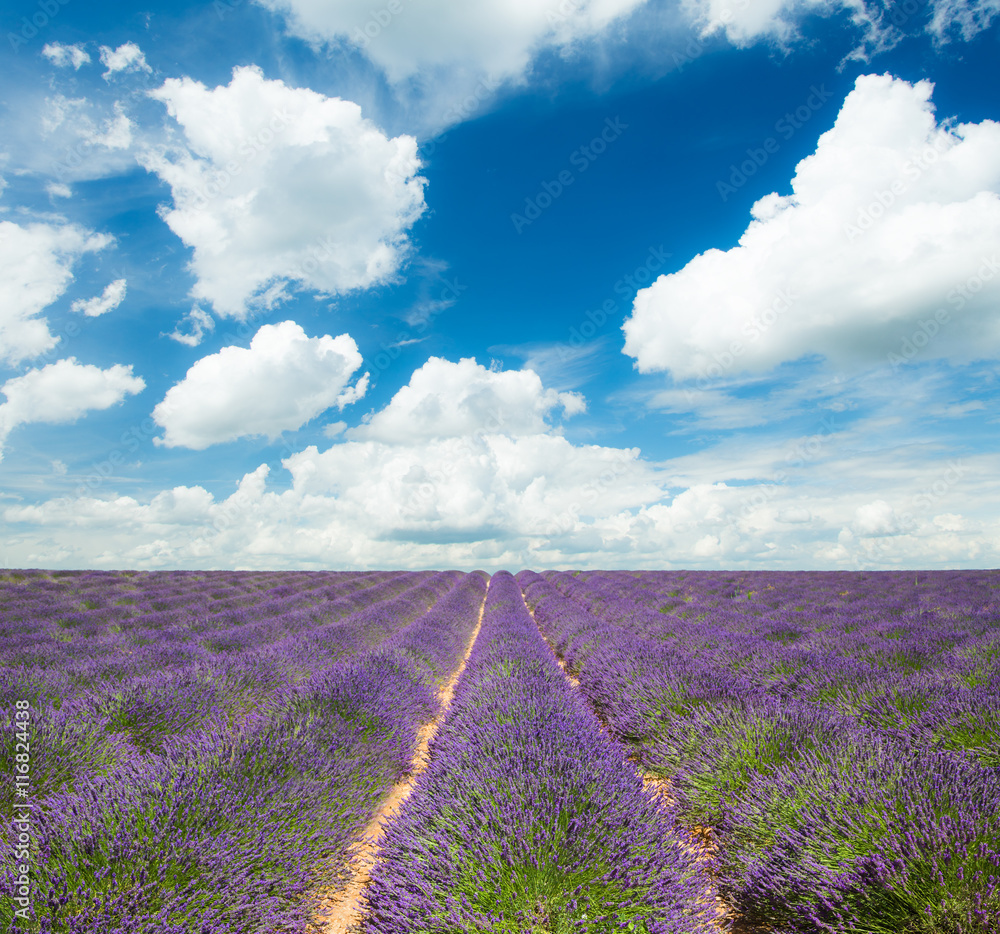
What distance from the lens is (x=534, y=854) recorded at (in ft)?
6.51

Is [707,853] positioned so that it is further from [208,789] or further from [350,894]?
[208,789]

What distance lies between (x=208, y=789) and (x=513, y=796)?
1479mm

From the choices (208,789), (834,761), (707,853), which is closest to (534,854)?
(707,853)

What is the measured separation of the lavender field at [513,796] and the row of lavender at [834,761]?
2 centimetres

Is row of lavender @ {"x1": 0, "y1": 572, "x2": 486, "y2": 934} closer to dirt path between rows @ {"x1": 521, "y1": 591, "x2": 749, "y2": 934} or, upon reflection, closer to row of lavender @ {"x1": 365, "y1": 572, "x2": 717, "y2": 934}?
row of lavender @ {"x1": 365, "y1": 572, "x2": 717, "y2": 934}

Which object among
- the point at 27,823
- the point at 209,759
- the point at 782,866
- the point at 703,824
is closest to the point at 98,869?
the point at 27,823

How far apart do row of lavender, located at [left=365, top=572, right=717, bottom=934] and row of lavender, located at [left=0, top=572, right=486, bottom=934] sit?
50 cm

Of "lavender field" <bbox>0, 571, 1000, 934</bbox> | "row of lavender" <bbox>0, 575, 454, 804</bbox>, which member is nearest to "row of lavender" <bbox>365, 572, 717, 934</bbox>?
"lavender field" <bbox>0, 571, 1000, 934</bbox>

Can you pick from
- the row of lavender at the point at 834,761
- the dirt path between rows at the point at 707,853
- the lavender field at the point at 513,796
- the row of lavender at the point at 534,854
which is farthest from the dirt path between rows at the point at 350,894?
the row of lavender at the point at 834,761

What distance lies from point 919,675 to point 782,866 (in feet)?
10.2

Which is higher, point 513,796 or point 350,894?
point 513,796

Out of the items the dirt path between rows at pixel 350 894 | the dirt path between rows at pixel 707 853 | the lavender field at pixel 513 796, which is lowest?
the dirt path between rows at pixel 350 894

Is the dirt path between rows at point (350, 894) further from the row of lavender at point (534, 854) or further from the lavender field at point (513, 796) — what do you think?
the row of lavender at point (534, 854)

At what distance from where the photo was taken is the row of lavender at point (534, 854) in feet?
6.02
